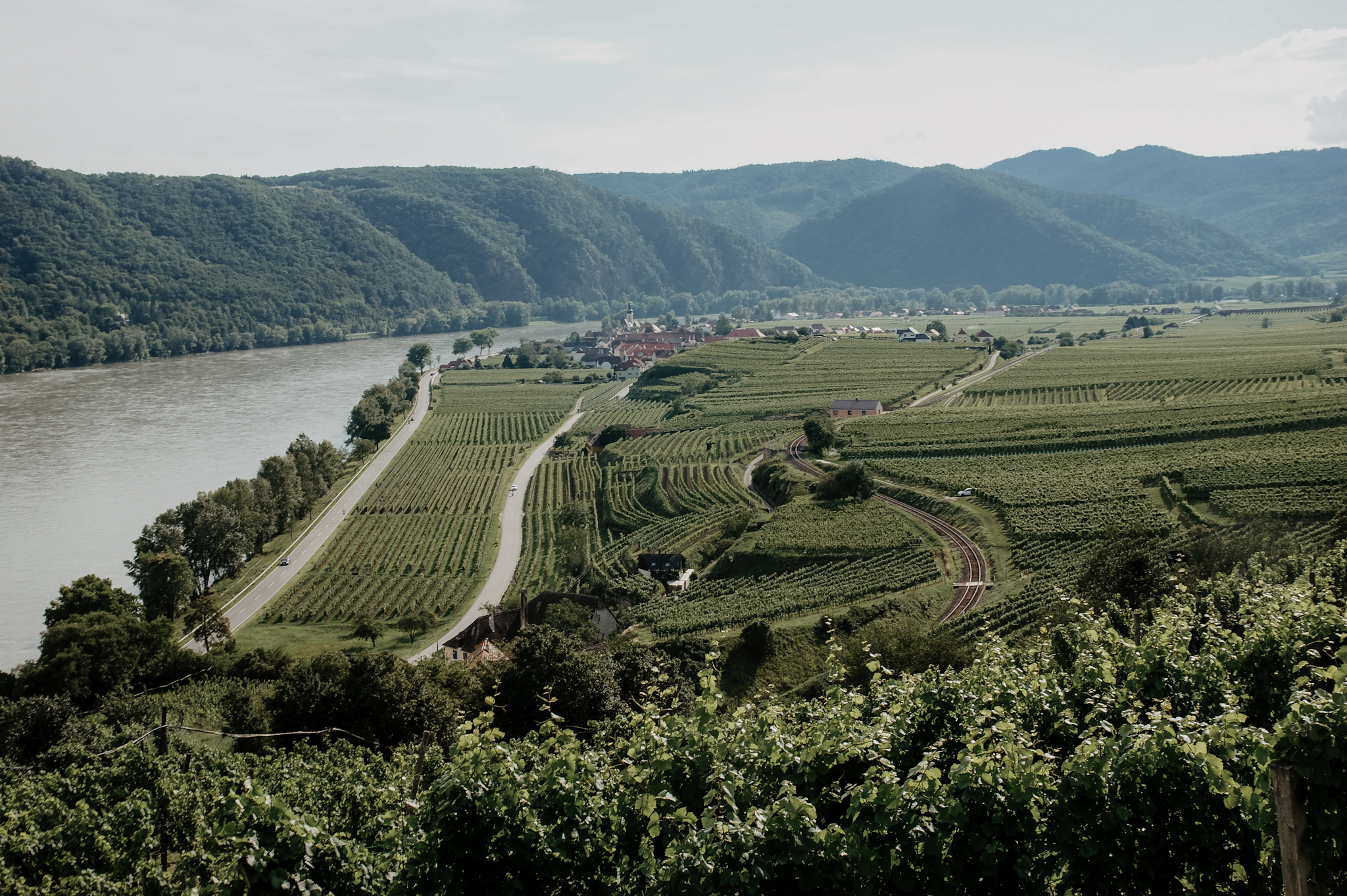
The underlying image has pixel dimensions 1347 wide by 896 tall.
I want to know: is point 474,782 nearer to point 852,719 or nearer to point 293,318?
point 852,719

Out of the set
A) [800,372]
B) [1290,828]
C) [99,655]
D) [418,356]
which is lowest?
[99,655]

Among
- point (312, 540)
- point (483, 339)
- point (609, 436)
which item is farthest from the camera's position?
point (483, 339)

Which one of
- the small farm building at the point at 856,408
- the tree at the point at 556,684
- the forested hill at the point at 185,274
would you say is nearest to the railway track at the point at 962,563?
the tree at the point at 556,684

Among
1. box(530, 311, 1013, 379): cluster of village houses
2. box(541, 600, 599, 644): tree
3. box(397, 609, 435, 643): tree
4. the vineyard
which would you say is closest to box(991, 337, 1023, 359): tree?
box(530, 311, 1013, 379): cluster of village houses

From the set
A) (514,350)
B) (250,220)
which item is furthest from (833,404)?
(250,220)

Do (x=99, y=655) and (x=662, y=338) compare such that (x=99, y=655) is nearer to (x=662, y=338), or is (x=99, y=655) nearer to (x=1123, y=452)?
(x=1123, y=452)

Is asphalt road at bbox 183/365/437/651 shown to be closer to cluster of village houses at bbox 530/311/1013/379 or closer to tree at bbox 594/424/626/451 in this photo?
tree at bbox 594/424/626/451

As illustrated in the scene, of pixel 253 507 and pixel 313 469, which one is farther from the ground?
pixel 313 469

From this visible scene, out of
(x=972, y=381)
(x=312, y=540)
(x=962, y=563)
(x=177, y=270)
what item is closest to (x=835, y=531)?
(x=962, y=563)
